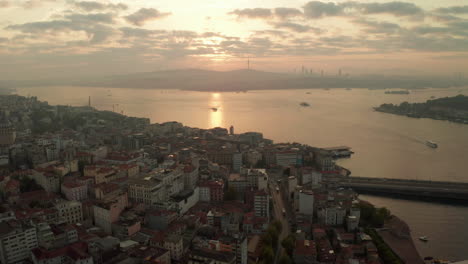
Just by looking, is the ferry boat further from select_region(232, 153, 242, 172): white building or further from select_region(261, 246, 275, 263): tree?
select_region(261, 246, 275, 263): tree

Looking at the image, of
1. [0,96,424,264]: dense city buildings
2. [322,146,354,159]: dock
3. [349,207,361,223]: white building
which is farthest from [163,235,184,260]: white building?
[322,146,354,159]: dock

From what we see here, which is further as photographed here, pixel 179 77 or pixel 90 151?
pixel 179 77

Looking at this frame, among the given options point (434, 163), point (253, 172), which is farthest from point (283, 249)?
point (434, 163)

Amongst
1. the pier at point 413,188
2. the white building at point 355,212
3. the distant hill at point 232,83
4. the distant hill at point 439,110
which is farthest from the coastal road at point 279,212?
the distant hill at point 232,83

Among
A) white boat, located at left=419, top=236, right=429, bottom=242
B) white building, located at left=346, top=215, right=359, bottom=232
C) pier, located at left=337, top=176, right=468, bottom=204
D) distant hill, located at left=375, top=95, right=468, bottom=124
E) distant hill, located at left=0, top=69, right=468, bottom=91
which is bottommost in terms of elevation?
white boat, located at left=419, top=236, right=429, bottom=242

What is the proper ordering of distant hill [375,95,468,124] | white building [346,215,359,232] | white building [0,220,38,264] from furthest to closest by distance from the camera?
1. distant hill [375,95,468,124]
2. white building [346,215,359,232]
3. white building [0,220,38,264]

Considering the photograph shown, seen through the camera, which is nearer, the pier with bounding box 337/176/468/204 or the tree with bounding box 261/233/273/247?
the tree with bounding box 261/233/273/247

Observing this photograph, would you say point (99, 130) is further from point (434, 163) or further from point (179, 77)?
point (179, 77)
